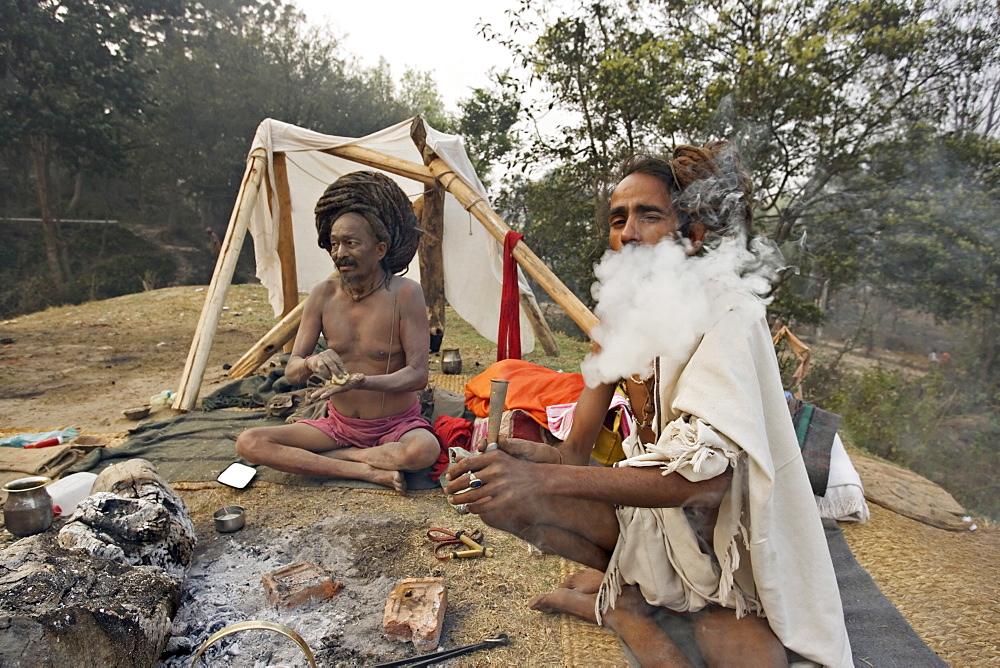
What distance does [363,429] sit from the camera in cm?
356

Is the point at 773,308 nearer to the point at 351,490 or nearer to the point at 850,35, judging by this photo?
the point at 850,35

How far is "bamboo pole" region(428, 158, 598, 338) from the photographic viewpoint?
500cm

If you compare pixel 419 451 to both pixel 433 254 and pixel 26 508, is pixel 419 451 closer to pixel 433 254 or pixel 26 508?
pixel 26 508

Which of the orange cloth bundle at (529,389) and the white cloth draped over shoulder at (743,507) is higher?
the white cloth draped over shoulder at (743,507)

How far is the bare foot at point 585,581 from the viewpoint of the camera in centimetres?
224

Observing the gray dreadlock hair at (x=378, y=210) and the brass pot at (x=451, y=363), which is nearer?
the gray dreadlock hair at (x=378, y=210)

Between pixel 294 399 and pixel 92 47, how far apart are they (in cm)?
1516

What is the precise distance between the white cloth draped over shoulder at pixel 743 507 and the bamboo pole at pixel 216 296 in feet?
14.1

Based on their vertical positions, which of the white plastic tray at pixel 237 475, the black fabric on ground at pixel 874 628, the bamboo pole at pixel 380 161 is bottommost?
the black fabric on ground at pixel 874 628

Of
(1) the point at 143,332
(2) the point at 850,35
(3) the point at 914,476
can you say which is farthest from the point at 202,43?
(3) the point at 914,476

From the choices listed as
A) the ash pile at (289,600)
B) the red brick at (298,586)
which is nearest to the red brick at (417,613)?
the ash pile at (289,600)

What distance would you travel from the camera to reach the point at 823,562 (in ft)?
5.24

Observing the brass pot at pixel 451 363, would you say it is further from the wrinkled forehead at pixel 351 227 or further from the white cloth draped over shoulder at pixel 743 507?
the white cloth draped over shoulder at pixel 743 507

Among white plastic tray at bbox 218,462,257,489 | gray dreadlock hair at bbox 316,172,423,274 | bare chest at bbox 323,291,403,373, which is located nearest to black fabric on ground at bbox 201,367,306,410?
white plastic tray at bbox 218,462,257,489
